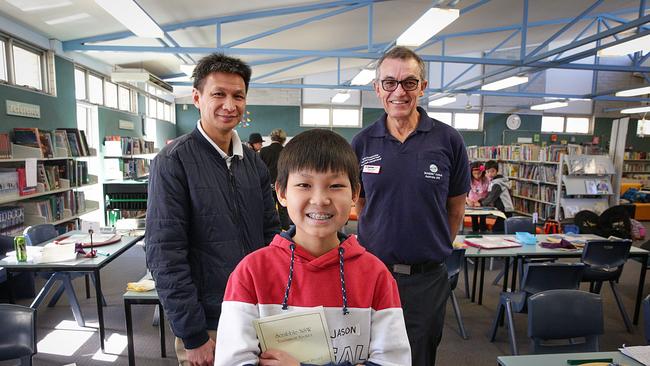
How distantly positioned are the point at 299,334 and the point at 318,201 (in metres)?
0.33

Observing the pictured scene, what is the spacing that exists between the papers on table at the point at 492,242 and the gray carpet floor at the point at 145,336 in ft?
2.45

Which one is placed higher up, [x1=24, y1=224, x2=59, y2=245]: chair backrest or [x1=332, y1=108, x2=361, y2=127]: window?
[x1=332, y1=108, x2=361, y2=127]: window

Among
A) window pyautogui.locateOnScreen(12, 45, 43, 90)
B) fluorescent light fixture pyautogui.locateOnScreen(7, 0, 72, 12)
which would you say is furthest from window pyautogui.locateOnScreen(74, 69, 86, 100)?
fluorescent light fixture pyautogui.locateOnScreen(7, 0, 72, 12)

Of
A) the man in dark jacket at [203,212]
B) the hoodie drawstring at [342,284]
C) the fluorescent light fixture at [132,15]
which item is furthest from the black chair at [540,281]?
the fluorescent light fixture at [132,15]

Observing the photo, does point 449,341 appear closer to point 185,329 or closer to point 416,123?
point 416,123

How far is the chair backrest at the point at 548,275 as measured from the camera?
2.89 meters

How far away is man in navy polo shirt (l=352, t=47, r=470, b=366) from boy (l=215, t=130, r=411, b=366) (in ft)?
1.81

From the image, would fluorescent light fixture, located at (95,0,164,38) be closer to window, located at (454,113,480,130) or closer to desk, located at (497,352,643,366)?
desk, located at (497,352,643,366)

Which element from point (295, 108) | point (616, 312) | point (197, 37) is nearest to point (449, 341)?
point (616, 312)

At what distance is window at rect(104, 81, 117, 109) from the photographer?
23.5ft

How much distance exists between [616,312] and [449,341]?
6.76ft

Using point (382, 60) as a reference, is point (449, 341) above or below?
below

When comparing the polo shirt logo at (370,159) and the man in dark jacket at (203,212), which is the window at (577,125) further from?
the man in dark jacket at (203,212)

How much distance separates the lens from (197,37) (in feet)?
20.8
